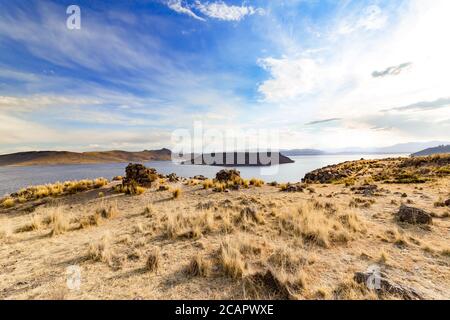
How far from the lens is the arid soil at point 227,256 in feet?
12.8

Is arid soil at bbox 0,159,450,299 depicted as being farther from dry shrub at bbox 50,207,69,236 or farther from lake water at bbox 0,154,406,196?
lake water at bbox 0,154,406,196

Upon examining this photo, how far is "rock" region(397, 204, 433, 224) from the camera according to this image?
24.8ft

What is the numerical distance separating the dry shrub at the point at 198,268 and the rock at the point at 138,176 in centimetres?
1139

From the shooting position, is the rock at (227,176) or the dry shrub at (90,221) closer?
the dry shrub at (90,221)

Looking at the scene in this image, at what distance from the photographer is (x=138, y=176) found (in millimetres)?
15531

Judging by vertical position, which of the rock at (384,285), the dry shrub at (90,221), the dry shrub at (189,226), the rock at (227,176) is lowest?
the dry shrub at (90,221)

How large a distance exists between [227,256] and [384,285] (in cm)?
287

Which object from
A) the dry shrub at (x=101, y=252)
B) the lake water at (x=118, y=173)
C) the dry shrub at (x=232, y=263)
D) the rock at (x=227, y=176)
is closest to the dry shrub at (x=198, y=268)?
the dry shrub at (x=232, y=263)

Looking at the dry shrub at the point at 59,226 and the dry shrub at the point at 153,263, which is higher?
the dry shrub at the point at 153,263

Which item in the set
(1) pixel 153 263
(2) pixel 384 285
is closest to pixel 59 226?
(1) pixel 153 263

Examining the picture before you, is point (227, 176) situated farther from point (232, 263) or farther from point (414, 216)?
point (232, 263)

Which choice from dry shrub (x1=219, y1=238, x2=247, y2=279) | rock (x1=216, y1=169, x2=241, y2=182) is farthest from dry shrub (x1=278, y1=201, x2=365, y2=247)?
rock (x1=216, y1=169, x2=241, y2=182)

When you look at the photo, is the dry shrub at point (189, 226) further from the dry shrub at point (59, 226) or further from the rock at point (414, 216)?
the rock at point (414, 216)
